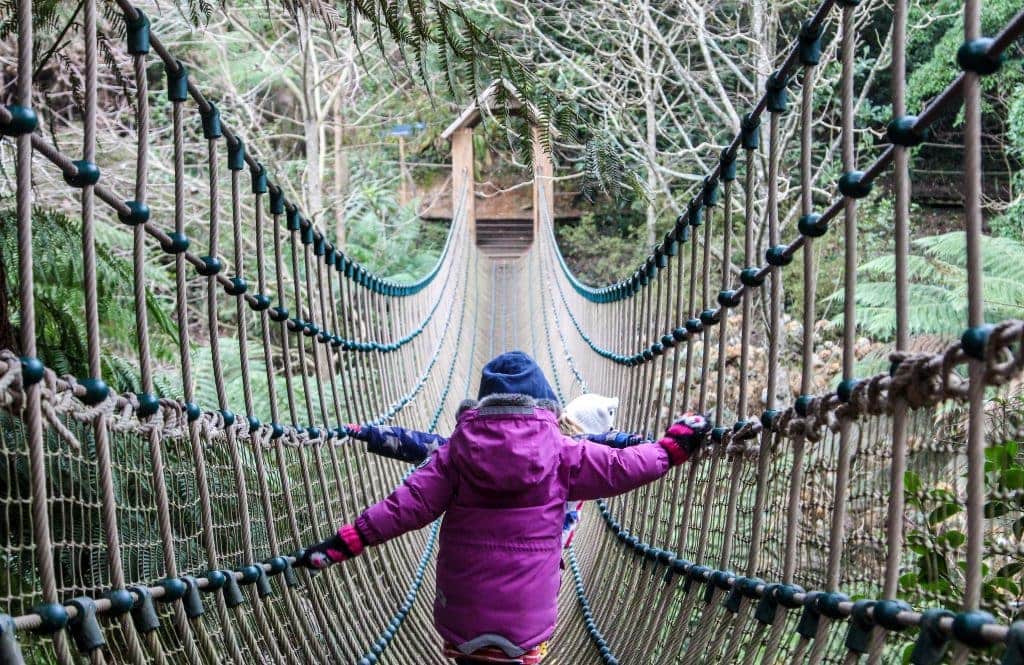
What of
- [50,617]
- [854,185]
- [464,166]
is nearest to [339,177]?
[464,166]

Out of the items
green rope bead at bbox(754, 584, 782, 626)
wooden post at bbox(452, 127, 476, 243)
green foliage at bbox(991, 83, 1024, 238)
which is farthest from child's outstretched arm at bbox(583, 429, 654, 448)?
wooden post at bbox(452, 127, 476, 243)

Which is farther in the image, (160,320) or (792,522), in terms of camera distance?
(160,320)

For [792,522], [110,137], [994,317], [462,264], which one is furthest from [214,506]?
[462,264]

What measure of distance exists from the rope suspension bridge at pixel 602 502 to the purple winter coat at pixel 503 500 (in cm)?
21

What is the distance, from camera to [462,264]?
310 inches

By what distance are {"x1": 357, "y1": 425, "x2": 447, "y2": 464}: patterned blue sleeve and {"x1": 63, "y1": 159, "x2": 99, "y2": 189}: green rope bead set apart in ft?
3.59

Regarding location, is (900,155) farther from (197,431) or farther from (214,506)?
(214,506)

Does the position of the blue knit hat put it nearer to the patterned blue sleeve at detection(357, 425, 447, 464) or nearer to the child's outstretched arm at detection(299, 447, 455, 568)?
the child's outstretched arm at detection(299, 447, 455, 568)

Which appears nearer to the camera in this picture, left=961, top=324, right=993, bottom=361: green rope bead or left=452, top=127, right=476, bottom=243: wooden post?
left=961, top=324, right=993, bottom=361: green rope bead

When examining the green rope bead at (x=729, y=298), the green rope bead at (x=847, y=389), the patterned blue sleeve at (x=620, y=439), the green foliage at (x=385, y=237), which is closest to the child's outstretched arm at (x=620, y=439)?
the patterned blue sleeve at (x=620, y=439)

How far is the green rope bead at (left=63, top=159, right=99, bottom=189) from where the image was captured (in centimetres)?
123

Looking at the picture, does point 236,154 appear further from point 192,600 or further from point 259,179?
point 192,600

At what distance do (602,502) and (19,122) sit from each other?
2.24 meters

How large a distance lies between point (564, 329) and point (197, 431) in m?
4.33
